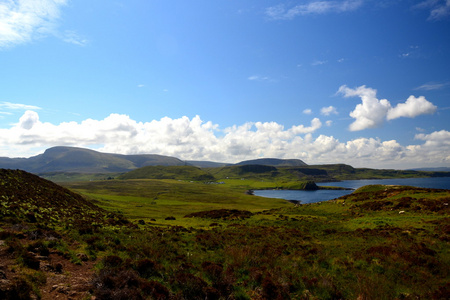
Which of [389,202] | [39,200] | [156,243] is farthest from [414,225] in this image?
[39,200]

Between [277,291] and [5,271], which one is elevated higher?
[5,271]

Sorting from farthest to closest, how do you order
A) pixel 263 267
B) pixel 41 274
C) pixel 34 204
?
1. pixel 34 204
2. pixel 263 267
3. pixel 41 274

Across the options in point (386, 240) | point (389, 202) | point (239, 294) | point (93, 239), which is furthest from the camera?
point (389, 202)

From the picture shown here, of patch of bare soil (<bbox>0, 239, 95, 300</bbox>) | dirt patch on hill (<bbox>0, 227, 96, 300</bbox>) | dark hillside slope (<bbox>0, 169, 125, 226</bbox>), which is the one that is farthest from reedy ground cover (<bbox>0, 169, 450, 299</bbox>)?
dark hillside slope (<bbox>0, 169, 125, 226</bbox>)

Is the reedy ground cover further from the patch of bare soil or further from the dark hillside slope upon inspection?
the dark hillside slope

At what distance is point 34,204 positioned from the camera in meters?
32.2

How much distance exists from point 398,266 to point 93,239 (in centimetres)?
2395

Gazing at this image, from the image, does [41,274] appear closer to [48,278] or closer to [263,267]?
[48,278]

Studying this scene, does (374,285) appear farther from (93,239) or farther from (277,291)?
(93,239)

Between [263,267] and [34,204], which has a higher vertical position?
[34,204]

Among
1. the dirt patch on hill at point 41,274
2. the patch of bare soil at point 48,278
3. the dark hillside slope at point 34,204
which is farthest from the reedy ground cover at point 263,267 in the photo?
the dark hillside slope at point 34,204

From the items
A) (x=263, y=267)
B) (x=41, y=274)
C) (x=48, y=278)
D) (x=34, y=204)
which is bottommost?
(x=263, y=267)

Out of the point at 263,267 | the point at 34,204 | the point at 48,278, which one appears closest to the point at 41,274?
the point at 48,278

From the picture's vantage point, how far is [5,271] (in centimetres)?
1067
